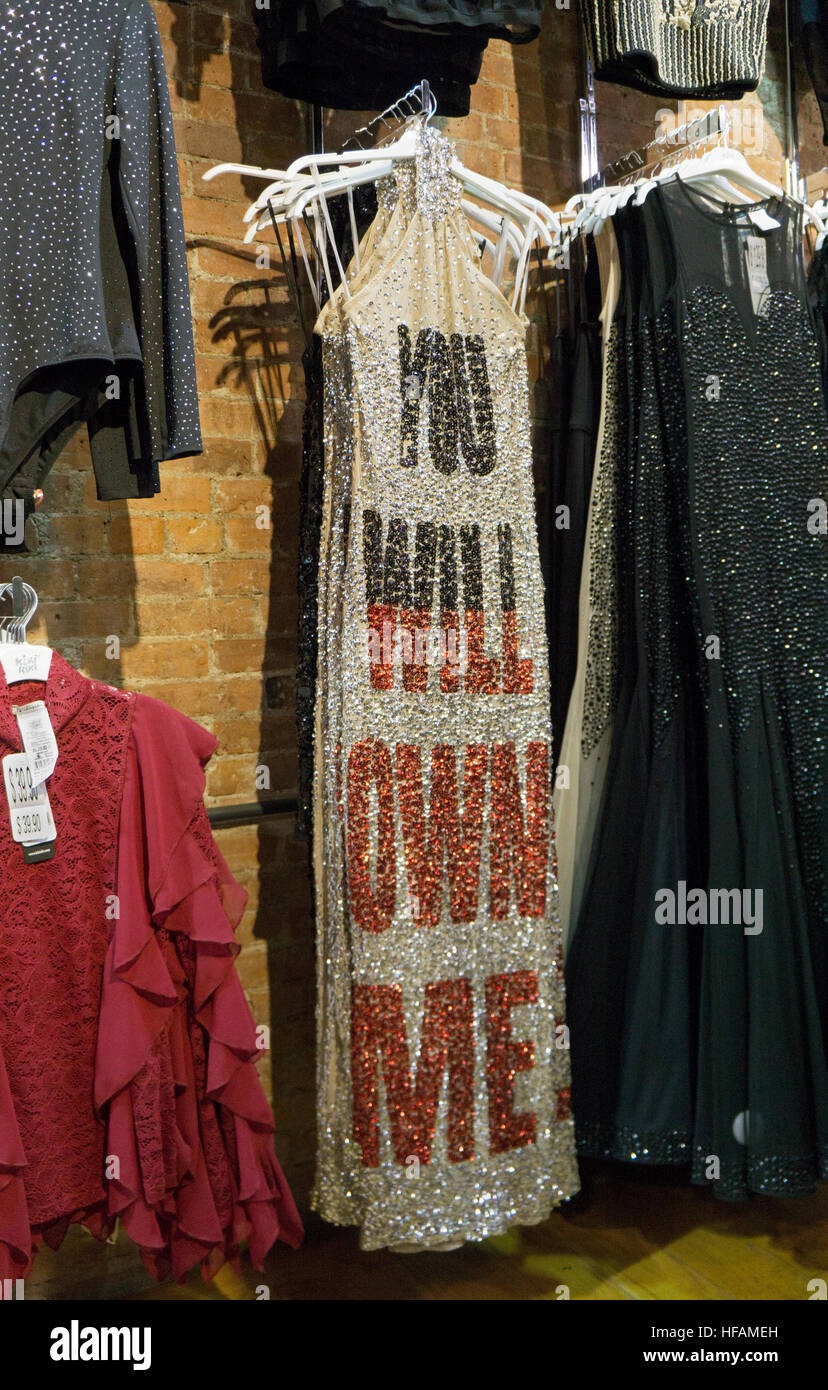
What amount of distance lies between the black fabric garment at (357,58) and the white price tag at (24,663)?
1.03 meters

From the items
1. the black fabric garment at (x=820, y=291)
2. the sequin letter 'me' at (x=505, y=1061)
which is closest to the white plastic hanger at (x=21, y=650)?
the sequin letter 'me' at (x=505, y=1061)

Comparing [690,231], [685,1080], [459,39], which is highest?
[459,39]

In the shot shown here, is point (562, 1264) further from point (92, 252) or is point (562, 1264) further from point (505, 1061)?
point (92, 252)

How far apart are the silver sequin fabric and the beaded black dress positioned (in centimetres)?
83

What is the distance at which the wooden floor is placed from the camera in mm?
1948

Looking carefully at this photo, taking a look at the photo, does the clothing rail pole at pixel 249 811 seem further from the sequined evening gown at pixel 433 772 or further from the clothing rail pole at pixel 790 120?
the clothing rail pole at pixel 790 120

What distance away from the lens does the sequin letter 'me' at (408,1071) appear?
1.68 meters

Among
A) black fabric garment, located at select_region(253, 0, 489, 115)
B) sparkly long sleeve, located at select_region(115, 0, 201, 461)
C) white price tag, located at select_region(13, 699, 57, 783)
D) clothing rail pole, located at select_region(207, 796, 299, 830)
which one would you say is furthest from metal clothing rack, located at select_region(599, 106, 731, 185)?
white price tag, located at select_region(13, 699, 57, 783)


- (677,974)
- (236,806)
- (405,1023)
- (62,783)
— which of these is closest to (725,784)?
(677,974)

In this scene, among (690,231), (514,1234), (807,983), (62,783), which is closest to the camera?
(62,783)

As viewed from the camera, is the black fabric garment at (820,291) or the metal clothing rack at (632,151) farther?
the metal clothing rack at (632,151)

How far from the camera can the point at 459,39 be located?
6.13 feet

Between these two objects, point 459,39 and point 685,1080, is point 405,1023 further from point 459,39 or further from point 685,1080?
point 459,39
